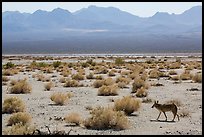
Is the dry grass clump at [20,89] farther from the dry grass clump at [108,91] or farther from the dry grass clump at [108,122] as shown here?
the dry grass clump at [108,122]

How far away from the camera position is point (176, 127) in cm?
1153

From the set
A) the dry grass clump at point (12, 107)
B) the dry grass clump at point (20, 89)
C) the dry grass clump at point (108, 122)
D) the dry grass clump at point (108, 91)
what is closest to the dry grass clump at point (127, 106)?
the dry grass clump at point (108, 122)

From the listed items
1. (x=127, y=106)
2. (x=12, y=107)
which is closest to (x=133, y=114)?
(x=127, y=106)

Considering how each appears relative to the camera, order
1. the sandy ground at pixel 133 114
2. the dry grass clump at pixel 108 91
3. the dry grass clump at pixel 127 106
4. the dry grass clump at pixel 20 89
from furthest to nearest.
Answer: the dry grass clump at pixel 20 89
the dry grass clump at pixel 108 91
the dry grass clump at pixel 127 106
the sandy ground at pixel 133 114

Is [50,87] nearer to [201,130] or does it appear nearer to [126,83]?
[126,83]

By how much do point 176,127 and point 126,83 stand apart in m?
13.8

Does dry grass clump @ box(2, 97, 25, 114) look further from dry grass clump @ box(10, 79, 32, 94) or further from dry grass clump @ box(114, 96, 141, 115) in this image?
dry grass clump @ box(10, 79, 32, 94)

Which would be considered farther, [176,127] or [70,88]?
[70,88]

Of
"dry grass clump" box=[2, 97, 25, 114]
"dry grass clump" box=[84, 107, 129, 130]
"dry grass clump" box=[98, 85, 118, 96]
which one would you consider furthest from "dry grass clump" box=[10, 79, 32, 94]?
"dry grass clump" box=[84, 107, 129, 130]

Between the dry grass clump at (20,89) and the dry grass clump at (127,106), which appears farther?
the dry grass clump at (20,89)

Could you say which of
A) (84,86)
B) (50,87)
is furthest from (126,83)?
(50,87)

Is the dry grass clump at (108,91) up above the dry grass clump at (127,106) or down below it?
below

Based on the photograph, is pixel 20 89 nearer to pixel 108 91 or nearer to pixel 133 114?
pixel 108 91

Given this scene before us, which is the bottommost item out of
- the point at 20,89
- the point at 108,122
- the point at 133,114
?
the point at 20,89
